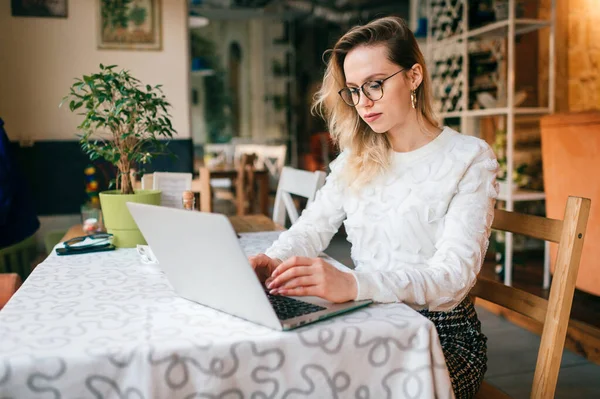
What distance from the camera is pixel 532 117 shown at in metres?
4.42

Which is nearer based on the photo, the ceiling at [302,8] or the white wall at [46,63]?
the white wall at [46,63]

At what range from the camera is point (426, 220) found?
140 cm

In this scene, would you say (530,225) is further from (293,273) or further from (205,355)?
(205,355)

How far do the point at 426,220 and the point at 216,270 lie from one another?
2.06ft

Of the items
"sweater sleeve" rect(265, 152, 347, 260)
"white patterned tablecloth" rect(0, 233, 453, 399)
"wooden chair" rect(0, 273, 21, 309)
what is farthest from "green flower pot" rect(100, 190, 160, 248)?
"white patterned tablecloth" rect(0, 233, 453, 399)

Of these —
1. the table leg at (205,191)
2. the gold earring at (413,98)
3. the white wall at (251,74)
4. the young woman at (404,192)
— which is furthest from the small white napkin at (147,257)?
the white wall at (251,74)

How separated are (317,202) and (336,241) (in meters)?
3.99

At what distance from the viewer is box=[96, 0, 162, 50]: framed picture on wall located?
3664 mm

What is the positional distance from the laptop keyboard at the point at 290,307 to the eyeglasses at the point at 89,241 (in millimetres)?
736

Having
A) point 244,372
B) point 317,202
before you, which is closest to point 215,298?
point 244,372

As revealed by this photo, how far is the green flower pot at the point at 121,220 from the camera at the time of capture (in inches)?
65.4

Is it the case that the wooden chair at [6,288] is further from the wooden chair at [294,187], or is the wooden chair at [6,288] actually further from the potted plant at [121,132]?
the wooden chair at [294,187]

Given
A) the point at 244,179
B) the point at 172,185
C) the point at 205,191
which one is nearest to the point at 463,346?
the point at 172,185

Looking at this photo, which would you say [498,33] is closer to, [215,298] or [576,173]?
[576,173]
